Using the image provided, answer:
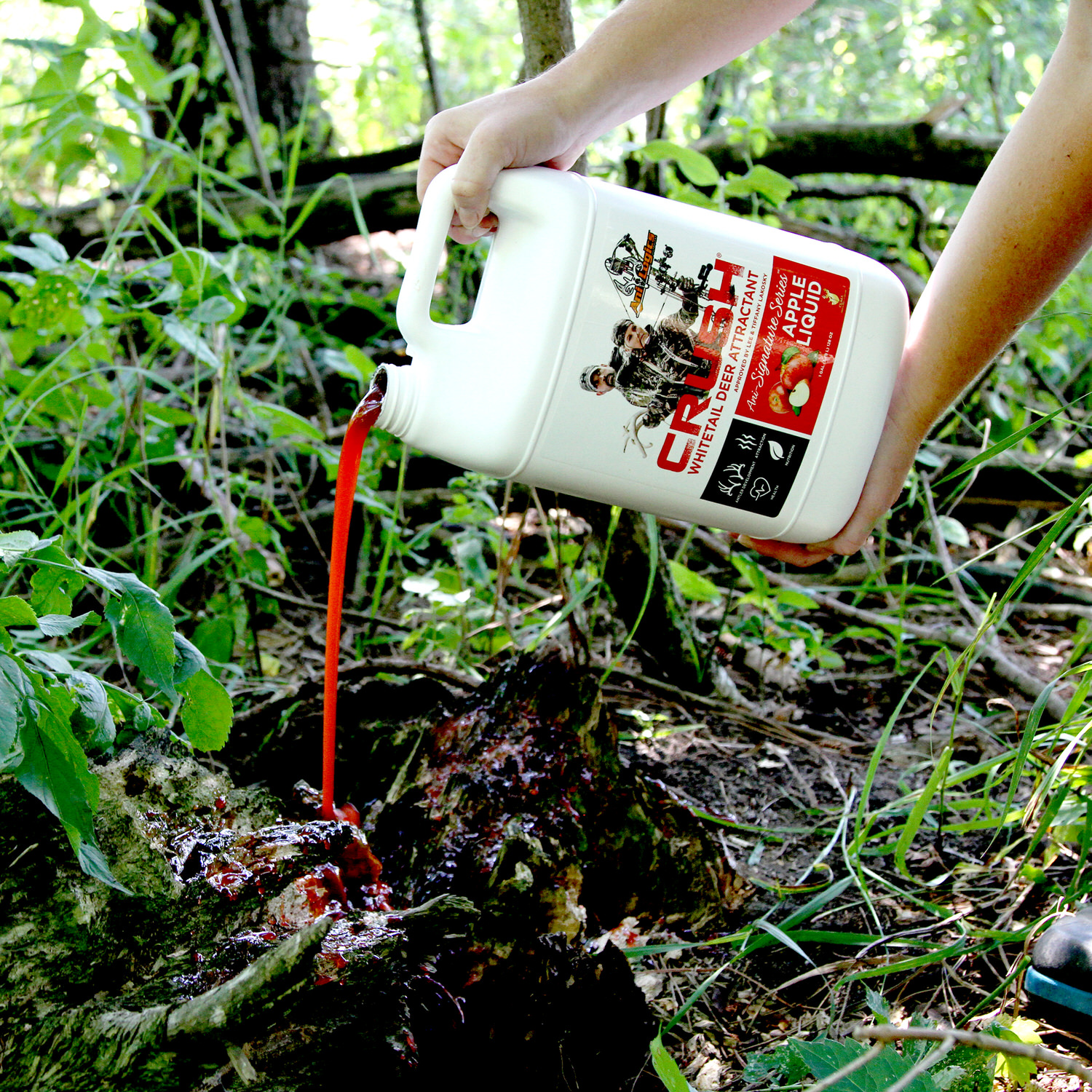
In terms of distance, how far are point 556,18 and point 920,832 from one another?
1.41m

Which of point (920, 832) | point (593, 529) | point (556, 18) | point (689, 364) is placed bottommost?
point (920, 832)

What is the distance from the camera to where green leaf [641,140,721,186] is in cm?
161

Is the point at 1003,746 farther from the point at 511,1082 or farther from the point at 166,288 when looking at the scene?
the point at 166,288

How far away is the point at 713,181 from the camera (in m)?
1.75

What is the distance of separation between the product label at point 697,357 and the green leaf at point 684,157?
550 mm

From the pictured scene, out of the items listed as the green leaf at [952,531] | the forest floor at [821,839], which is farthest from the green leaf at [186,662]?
the green leaf at [952,531]

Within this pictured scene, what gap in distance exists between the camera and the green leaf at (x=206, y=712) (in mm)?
1029

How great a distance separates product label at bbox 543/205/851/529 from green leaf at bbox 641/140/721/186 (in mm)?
550

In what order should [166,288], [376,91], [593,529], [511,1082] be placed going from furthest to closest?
[376,91] → [593,529] → [166,288] → [511,1082]

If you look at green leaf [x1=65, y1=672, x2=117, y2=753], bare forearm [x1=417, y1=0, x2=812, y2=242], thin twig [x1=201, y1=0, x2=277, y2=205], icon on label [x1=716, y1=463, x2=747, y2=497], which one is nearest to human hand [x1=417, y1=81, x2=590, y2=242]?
bare forearm [x1=417, y1=0, x2=812, y2=242]

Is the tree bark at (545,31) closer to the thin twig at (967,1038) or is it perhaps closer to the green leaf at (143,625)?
the green leaf at (143,625)

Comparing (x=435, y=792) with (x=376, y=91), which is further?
(x=376, y=91)

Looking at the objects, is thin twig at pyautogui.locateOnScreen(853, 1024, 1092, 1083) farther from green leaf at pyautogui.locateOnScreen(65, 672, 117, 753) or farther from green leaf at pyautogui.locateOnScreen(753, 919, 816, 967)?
green leaf at pyautogui.locateOnScreen(65, 672, 117, 753)

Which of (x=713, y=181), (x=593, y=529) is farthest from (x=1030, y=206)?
(x=593, y=529)
